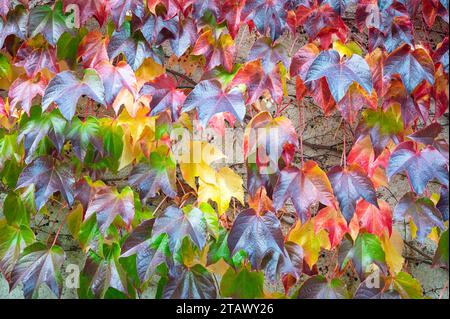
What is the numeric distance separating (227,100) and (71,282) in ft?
2.80

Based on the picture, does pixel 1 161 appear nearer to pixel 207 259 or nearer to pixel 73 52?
pixel 73 52

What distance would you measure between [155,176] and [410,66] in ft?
2.36

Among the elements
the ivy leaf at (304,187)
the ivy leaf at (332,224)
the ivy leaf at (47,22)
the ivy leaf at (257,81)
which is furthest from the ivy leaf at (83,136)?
the ivy leaf at (332,224)

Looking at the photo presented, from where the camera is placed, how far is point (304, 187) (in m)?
1.37

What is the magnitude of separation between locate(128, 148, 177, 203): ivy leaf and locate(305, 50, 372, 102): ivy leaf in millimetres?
432

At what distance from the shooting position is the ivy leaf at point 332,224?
4.75 feet

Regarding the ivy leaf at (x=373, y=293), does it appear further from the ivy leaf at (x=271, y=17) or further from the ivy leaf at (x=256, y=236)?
the ivy leaf at (x=271, y=17)

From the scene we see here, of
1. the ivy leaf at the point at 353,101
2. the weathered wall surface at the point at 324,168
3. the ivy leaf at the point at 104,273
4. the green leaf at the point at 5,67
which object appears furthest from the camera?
the weathered wall surface at the point at 324,168

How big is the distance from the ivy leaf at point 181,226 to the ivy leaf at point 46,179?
0.27 meters

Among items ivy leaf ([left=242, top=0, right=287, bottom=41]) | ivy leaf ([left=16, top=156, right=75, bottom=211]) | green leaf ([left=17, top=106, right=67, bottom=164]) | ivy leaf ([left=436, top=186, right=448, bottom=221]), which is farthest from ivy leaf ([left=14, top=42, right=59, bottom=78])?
ivy leaf ([left=436, top=186, right=448, bottom=221])

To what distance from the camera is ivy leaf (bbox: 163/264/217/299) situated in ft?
4.71

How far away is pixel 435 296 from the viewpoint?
1734 mm
